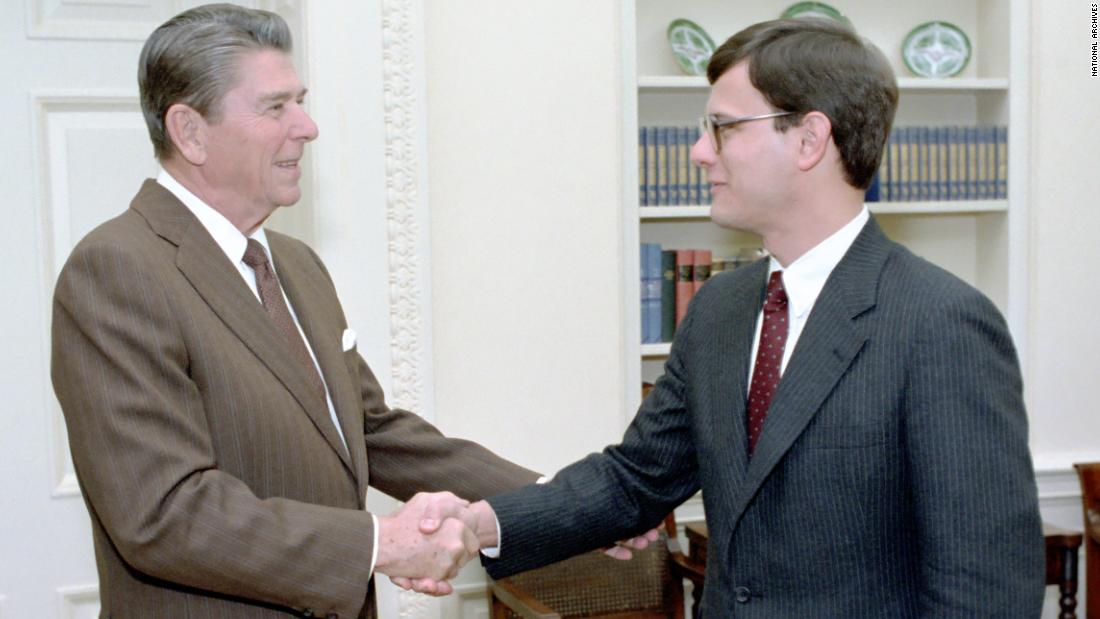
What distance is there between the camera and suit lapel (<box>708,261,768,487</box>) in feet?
6.20

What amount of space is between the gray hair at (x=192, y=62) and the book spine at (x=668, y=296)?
6.72 ft

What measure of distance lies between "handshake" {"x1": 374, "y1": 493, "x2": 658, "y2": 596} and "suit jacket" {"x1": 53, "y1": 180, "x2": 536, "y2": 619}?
8cm

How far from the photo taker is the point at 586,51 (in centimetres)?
353

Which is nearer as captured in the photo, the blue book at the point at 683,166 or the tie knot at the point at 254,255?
the tie knot at the point at 254,255

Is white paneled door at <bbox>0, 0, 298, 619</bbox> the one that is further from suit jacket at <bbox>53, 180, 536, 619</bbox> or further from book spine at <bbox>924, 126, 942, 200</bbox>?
book spine at <bbox>924, 126, 942, 200</bbox>

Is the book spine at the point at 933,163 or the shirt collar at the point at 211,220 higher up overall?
the book spine at the point at 933,163

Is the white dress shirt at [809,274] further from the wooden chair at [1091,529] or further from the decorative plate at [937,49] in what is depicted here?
the decorative plate at [937,49]

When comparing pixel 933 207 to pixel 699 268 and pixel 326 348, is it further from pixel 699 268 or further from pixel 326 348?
pixel 326 348

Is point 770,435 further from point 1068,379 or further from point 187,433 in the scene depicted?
point 1068,379

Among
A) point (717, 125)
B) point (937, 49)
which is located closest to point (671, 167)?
point (937, 49)

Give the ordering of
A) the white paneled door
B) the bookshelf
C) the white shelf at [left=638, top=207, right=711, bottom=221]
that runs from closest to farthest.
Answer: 1. the white paneled door
2. the white shelf at [left=638, top=207, right=711, bottom=221]
3. the bookshelf

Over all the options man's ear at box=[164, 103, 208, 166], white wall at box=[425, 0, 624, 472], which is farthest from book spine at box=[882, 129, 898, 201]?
man's ear at box=[164, 103, 208, 166]

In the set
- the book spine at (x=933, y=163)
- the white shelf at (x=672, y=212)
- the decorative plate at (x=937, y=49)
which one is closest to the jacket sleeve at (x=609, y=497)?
the white shelf at (x=672, y=212)

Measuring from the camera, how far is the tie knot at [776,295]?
1.95 metres
